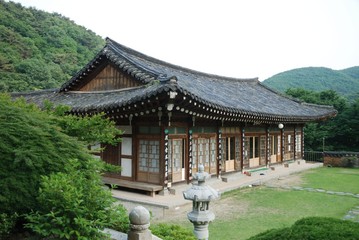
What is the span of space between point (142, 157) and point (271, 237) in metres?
9.21

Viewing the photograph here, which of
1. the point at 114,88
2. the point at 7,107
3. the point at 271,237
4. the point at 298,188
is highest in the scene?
the point at 114,88

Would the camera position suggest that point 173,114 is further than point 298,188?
No

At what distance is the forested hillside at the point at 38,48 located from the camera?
40.8 meters

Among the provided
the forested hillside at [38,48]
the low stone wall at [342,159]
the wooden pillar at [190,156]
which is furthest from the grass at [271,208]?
the forested hillside at [38,48]

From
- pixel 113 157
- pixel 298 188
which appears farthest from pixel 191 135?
pixel 298 188

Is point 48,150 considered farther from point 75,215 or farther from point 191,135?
point 191,135

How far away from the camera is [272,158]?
71.9 ft

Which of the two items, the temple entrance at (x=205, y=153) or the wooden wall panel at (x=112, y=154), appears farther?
the temple entrance at (x=205, y=153)

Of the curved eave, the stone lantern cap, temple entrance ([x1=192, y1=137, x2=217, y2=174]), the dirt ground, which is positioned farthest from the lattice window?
the stone lantern cap

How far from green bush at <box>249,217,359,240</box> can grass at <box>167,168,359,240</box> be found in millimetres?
4136

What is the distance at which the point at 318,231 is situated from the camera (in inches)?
155

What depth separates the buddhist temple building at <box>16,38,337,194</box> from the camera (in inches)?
460

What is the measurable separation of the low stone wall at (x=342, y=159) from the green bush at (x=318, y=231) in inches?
948

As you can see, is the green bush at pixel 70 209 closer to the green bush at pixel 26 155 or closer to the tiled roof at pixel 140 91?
the green bush at pixel 26 155
